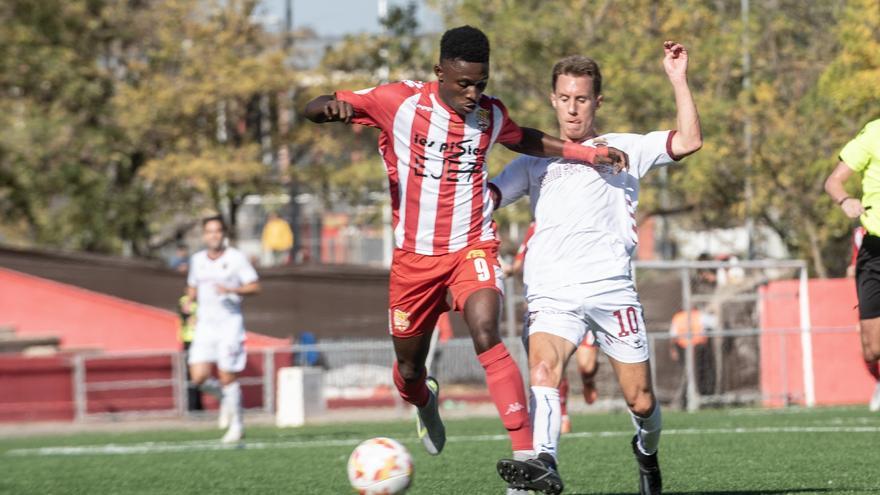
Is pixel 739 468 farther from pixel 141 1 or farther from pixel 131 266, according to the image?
pixel 141 1

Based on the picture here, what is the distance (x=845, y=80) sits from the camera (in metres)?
19.7

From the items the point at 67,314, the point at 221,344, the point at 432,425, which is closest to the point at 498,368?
the point at 432,425

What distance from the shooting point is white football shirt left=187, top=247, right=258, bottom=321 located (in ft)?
50.9

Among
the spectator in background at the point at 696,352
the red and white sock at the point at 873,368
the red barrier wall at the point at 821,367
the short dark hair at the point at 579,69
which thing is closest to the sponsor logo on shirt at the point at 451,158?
the short dark hair at the point at 579,69

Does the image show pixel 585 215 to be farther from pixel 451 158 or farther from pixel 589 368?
pixel 589 368

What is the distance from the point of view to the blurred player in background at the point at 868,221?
9.92 metres

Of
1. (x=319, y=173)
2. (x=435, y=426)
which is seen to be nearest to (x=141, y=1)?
(x=319, y=173)

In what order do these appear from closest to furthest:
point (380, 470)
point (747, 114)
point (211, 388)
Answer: point (380, 470)
point (211, 388)
point (747, 114)

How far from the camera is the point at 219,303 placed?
1558cm

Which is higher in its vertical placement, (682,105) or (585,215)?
(682,105)

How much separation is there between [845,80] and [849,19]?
1149mm

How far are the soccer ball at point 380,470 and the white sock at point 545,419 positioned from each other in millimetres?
621

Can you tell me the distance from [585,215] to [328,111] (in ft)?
4.54

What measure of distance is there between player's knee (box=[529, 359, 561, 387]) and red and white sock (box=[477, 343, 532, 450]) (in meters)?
0.18
